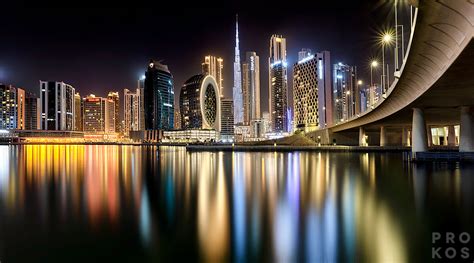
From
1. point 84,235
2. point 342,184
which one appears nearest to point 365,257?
point 84,235

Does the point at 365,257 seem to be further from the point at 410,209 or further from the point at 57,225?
the point at 57,225

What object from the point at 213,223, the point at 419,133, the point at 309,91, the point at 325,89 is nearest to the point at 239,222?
the point at 213,223

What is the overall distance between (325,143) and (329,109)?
238 feet

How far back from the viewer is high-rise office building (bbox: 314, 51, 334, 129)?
543ft

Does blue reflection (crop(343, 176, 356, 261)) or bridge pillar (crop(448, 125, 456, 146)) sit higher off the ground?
bridge pillar (crop(448, 125, 456, 146))

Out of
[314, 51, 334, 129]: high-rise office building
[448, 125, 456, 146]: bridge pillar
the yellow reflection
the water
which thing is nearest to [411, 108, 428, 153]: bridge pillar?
the water

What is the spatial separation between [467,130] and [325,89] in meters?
128

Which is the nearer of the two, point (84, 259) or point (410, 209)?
point (84, 259)

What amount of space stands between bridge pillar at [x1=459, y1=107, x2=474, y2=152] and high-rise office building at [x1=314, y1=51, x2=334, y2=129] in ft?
404

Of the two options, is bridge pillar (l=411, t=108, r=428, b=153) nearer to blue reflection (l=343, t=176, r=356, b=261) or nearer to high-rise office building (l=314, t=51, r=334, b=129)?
blue reflection (l=343, t=176, r=356, b=261)

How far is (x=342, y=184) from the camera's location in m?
23.2

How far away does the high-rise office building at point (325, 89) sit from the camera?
Result: 166 m

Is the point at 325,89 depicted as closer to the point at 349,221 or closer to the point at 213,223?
the point at 349,221

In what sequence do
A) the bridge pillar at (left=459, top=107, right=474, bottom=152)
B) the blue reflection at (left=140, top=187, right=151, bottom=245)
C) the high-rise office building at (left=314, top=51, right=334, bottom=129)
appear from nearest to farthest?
the blue reflection at (left=140, top=187, right=151, bottom=245)
the bridge pillar at (left=459, top=107, right=474, bottom=152)
the high-rise office building at (left=314, top=51, right=334, bottom=129)
